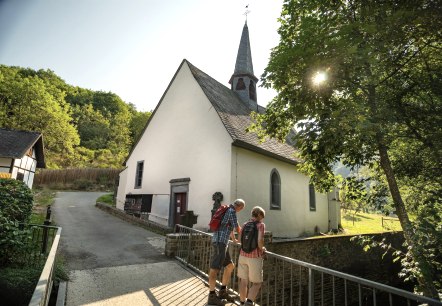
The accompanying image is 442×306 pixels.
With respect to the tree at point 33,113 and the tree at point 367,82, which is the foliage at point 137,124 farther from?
the tree at point 367,82

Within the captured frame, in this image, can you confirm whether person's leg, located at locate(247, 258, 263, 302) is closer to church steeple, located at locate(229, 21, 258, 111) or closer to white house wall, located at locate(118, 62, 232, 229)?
white house wall, located at locate(118, 62, 232, 229)

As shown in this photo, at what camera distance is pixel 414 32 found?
5.71m

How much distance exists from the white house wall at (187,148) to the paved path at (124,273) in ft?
11.1

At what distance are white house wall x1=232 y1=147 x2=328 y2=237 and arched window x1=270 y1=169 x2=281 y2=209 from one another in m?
0.29

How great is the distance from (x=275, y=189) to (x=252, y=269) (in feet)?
34.1

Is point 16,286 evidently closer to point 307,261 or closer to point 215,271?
point 215,271

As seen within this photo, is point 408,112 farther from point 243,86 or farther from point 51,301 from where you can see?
point 243,86

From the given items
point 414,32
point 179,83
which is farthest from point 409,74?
point 179,83

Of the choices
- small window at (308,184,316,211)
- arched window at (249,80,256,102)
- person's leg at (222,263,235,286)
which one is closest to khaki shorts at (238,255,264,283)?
person's leg at (222,263,235,286)

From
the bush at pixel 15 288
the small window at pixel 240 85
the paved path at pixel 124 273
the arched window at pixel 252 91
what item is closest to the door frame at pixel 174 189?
the paved path at pixel 124 273

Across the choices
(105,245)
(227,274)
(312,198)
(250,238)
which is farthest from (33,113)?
(250,238)

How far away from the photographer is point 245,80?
21.4 m

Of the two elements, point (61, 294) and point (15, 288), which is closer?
point (15, 288)

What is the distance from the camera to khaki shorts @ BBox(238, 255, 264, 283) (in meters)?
4.58
